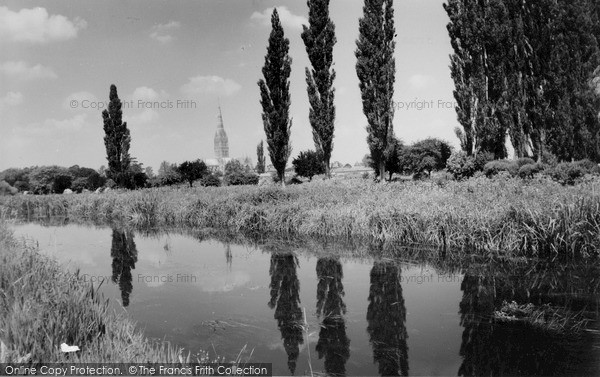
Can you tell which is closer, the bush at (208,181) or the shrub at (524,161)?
the shrub at (524,161)

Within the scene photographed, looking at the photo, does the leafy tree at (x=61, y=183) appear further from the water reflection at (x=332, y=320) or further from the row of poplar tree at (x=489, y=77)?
the water reflection at (x=332, y=320)

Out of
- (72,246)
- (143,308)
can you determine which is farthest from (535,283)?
(72,246)

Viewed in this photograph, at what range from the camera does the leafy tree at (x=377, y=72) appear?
20.5 m

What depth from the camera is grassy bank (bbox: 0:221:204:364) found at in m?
2.94

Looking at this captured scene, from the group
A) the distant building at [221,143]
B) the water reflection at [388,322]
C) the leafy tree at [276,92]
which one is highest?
the distant building at [221,143]

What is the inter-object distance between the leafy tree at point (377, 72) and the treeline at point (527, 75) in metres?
3.60

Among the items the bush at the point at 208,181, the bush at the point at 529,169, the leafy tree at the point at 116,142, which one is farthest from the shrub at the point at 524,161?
the leafy tree at the point at 116,142

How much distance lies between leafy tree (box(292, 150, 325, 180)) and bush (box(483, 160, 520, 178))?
1368cm

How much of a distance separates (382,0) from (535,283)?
18.5 metres

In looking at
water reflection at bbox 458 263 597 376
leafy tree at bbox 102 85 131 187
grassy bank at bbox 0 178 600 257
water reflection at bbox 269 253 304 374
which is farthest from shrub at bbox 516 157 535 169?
leafy tree at bbox 102 85 131 187

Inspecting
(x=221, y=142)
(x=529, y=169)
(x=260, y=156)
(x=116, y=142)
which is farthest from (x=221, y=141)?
(x=529, y=169)

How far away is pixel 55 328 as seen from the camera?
314 cm

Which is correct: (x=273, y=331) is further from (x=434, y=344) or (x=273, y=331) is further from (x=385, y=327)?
(x=434, y=344)

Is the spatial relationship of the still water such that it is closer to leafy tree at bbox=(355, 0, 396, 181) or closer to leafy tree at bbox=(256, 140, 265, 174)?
leafy tree at bbox=(355, 0, 396, 181)
